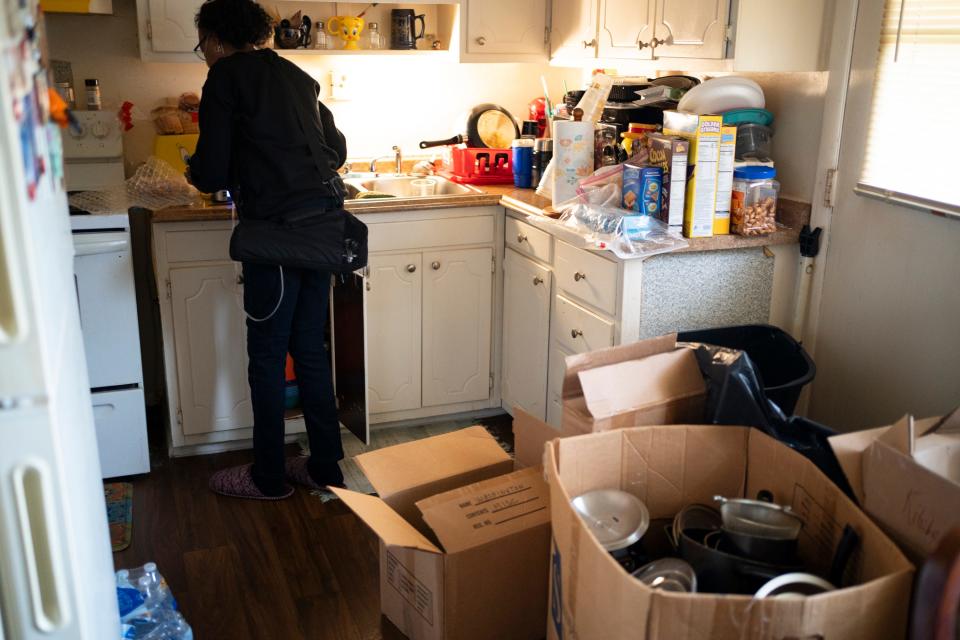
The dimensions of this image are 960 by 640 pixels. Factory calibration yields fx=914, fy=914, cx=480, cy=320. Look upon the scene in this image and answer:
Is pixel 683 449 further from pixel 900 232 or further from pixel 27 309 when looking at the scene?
pixel 27 309

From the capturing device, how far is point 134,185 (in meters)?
3.09

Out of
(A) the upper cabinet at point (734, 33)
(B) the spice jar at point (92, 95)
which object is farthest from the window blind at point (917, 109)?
(B) the spice jar at point (92, 95)

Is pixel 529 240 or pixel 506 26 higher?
pixel 506 26

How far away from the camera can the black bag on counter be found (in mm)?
1909

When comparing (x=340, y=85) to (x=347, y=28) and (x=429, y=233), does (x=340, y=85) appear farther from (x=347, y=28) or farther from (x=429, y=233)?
(x=429, y=233)

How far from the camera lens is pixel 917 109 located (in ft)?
7.45

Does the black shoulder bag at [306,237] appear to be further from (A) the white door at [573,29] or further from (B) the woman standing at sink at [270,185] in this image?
(A) the white door at [573,29]

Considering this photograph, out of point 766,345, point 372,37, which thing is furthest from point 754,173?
point 372,37

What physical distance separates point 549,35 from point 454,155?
0.59 metres

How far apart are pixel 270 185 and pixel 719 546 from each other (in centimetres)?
167

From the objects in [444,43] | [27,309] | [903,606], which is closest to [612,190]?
[444,43]

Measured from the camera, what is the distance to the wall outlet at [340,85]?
3564 mm

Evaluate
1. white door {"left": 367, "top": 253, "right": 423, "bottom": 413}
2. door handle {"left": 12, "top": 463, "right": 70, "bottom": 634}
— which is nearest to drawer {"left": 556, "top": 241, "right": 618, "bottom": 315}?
white door {"left": 367, "top": 253, "right": 423, "bottom": 413}

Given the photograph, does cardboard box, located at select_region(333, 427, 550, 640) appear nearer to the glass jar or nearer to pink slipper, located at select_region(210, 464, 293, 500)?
pink slipper, located at select_region(210, 464, 293, 500)
